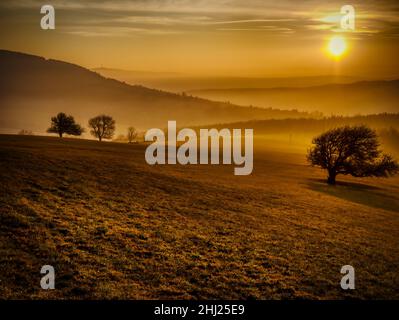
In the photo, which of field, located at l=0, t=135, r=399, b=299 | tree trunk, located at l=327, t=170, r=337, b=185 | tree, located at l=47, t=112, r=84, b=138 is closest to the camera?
field, located at l=0, t=135, r=399, b=299

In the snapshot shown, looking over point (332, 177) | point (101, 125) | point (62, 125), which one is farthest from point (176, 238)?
point (101, 125)

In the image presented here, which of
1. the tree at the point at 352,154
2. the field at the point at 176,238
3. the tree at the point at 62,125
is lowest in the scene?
the field at the point at 176,238

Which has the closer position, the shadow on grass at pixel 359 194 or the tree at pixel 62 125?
the shadow on grass at pixel 359 194

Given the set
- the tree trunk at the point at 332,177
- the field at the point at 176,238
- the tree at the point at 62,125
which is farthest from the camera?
the tree at the point at 62,125

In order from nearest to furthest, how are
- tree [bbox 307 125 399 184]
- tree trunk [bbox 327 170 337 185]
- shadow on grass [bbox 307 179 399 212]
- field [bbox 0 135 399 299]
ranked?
1. field [bbox 0 135 399 299]
2. shadow on grass [bbox 307 179 399 212]
3. tree [bbox 307 125 399 184]
4. tree trunk [bbox 327 170 337 185]

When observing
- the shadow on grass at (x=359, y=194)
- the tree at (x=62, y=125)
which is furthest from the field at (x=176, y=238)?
the tree at (x=62, y=125)

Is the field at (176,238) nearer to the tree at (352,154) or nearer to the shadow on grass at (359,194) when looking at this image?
the shadow on grass at (359,194)

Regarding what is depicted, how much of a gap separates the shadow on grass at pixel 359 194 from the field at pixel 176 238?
3.50 ft

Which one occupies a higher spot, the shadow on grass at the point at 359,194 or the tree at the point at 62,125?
the tree at the point at 62,125

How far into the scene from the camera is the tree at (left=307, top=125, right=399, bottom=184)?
50.1 m

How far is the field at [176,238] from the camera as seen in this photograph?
16.3m

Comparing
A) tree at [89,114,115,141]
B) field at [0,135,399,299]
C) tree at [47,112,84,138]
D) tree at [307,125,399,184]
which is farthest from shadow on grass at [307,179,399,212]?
tree at [89,114,115,141]

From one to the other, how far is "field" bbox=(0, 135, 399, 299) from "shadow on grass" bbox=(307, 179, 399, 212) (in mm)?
1068

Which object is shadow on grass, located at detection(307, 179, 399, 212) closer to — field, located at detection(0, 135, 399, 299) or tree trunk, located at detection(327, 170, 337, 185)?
tree trunk, located at detection(327, 170, 337, 185)
